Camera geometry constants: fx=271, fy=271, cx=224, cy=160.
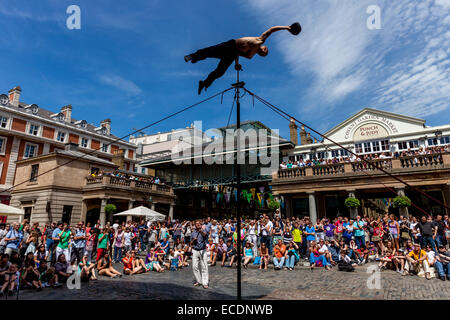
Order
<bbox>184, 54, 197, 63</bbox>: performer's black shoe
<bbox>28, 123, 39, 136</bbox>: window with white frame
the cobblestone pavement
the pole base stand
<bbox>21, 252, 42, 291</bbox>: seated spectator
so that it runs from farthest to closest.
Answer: <bbox>28, 123, 39, 136</bbox>: window with white frame
<bbox>21, 252, 42, 291</bbox>: seated spectator
the cobblestone pavement
the pole base stand
<bbox>184, 54, 197, 63</bbox>: performer's black shoe

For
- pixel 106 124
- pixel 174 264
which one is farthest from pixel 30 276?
pixel 106 124

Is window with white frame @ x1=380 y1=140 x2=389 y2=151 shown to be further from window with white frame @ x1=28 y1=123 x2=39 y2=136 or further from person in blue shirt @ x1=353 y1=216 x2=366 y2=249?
window with white frame @ x1=28 y1=123 x2=39 y2=136

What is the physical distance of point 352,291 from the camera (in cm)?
790

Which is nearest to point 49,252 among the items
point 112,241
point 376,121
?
point 112,241

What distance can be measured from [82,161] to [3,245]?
17552 millimetres

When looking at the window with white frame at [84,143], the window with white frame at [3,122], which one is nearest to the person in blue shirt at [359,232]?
the window with white frame at [3,122]

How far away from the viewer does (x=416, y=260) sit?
10.2 m

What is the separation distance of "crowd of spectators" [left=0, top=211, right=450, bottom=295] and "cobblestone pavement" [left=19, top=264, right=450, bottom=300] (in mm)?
628

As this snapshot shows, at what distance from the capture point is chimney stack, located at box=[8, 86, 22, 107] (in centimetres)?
3806

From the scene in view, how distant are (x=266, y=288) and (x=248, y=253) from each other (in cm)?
486

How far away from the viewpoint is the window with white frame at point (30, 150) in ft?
122

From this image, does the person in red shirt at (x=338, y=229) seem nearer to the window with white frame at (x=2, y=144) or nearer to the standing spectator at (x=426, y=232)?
the standing spectator at (x=426, y=232)

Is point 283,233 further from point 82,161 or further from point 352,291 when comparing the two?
point 82,161

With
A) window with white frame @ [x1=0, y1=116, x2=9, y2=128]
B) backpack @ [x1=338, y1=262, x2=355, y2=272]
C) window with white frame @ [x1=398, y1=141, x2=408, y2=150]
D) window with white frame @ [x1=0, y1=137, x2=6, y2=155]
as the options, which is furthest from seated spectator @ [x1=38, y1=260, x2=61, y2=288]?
window with white frame @ [x1=0, y1=116, x2=9, y2=128]
